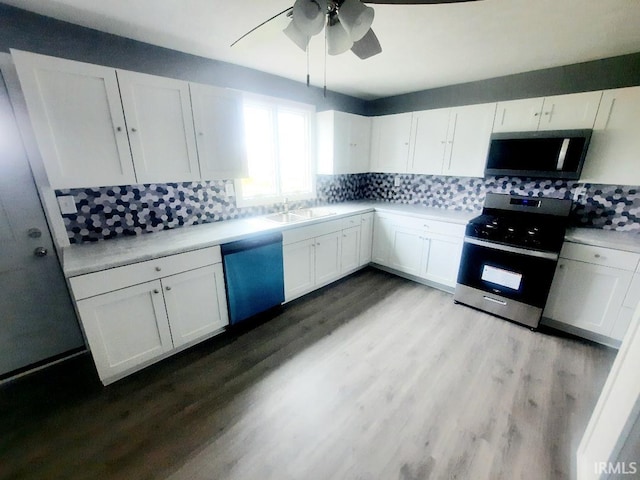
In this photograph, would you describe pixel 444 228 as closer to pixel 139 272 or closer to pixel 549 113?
pixel 549 113

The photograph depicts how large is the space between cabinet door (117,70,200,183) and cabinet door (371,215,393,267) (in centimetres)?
236

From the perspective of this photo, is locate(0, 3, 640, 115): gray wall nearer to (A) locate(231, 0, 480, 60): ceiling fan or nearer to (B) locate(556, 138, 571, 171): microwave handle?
(B) locate(556, 138, 571, 171): microwave handle

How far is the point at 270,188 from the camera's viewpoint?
10.2 feet

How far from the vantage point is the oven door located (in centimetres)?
229

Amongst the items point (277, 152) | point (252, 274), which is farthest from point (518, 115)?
point (252, 274)

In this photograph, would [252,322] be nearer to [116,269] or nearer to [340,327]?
[340,327]

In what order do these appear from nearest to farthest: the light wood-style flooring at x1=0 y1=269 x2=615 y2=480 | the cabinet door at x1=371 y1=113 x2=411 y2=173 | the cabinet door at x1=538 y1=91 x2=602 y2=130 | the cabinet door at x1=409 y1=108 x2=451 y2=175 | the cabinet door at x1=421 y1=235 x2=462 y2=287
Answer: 1. the light wood-style flooring at x1=0 y1=269 x2=615 y2=480
2. the cabinet door at x1=538 y1=91 x2=602 y2=130
3. the cabinet door at x1=421 y1=235 x2=462 y2=287
4. the cabinet door at x1=409 y1=108 x2=451 y2=175
5. the cabinet door at x1=371 y1=113 x2=411 y2=173

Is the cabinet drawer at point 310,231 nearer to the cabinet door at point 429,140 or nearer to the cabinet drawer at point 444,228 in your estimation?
the cabinet drawer at point 444,228

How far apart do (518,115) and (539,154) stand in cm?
44

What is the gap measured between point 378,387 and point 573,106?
9.48ft

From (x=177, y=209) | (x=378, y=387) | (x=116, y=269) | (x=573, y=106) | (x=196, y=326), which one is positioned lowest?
(x=378, y=387)

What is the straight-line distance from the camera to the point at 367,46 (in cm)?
148

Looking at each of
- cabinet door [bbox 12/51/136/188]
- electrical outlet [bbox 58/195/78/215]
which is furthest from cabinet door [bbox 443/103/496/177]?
electrical outlet [bbox 58/195/78/215]

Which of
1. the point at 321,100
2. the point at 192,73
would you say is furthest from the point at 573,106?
the point at 192,73
